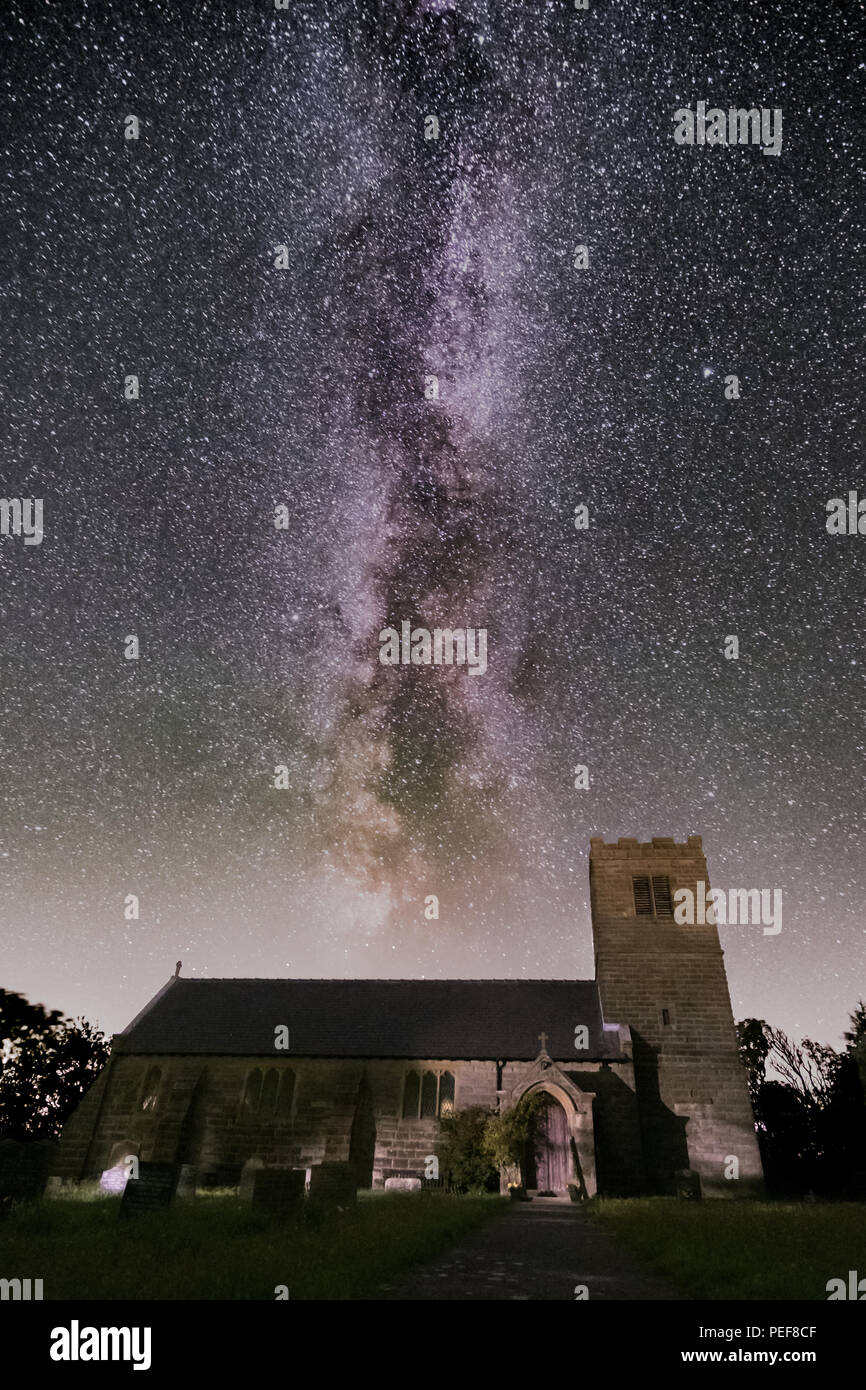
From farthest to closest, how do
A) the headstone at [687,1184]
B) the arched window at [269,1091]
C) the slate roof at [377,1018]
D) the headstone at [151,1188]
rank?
the slate roof at [377,1018], the arched window at [269,1091], the headstone at [687,1184], the headstone at [151,1188]

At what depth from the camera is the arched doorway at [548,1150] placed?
27.6 meters

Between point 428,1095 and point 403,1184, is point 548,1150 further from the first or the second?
point 403,1184

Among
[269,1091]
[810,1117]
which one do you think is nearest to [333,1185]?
[269,1091]

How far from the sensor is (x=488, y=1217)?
18156mm

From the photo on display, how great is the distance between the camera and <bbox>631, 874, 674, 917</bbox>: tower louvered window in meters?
36.0

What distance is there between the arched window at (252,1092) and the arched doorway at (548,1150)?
12.0m

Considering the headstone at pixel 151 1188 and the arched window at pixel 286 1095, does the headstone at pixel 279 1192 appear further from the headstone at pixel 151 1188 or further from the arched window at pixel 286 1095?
the arched window at pixel 286 1095

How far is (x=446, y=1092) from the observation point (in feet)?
102

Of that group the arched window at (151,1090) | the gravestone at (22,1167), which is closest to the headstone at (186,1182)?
the arched window at (151,1090)

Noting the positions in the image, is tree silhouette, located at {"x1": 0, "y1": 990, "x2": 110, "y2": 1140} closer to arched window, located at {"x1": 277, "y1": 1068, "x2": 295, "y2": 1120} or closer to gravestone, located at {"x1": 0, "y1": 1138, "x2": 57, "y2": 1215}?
arched window, located at {"x1": 277, "y1": 1068, "x2": 295, "y2": 1120}

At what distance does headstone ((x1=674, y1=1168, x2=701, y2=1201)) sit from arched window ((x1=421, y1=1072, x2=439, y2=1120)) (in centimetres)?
970

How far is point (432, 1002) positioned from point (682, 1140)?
12.5 meters

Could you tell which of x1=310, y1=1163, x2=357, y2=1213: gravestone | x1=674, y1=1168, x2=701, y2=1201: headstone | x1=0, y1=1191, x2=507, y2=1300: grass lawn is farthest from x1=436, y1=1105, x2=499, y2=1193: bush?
x1=0, y1=1191, x2=507, y2=1300: grass lawn
